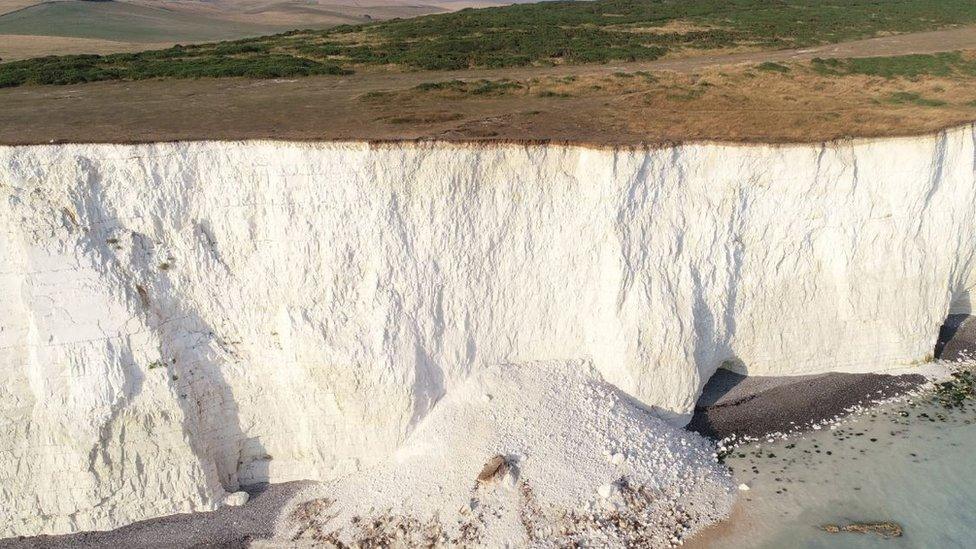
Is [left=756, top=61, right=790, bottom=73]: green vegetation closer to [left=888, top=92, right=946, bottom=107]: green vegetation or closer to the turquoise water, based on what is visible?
[left=888, top=92, right=946, bottom=107]: green vegetation

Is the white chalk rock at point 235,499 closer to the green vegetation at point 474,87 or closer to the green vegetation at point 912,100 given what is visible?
the green vegetation at point 474,87

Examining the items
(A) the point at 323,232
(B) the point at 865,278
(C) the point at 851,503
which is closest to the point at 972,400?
(B) the point at 865,278

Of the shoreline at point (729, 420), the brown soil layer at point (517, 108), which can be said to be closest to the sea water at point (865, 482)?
the shoreline at point (729, 420)

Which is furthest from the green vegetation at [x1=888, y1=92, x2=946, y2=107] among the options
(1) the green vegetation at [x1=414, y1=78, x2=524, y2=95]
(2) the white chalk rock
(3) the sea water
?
(2) the white chalk rock

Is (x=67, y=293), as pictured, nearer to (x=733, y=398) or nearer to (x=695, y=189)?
(x=695, y=189)

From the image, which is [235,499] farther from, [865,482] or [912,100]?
[912,100]
